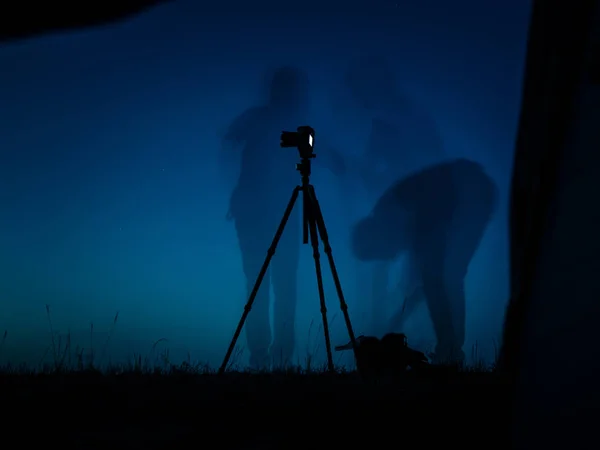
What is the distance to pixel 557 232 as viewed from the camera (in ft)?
3.81

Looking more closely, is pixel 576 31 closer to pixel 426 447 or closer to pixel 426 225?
pixel 426 447

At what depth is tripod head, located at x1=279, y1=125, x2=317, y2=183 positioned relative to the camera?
3574 mm

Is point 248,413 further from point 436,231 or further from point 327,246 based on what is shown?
point 436,231

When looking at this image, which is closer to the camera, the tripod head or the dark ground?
the dark ground

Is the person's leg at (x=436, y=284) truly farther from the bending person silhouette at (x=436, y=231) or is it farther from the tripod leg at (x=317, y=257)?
the tripod leg at (x=317, y=257)

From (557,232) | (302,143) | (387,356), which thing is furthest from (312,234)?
(557,232)

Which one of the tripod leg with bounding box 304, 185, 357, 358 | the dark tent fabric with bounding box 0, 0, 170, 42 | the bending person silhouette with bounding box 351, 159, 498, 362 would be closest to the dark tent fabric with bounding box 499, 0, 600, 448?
the dark tent fabric with bounding box 0, 0, 170, 42

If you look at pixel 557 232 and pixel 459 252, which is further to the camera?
pixel 459 252

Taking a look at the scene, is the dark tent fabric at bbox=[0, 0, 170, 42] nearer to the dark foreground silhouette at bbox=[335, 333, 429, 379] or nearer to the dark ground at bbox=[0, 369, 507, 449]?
the dark ground at bbox=[0, 369, 507, 449]

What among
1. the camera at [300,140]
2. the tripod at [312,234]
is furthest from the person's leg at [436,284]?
the camera at [300,140]

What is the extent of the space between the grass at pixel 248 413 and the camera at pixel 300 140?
1840 millimetres

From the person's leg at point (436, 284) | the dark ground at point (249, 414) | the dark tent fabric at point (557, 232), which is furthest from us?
the person's leg at point (436, 284)

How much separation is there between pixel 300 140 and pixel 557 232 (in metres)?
2.61

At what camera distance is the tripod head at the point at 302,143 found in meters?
3.57
